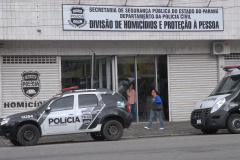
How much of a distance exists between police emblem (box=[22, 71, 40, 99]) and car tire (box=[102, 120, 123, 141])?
247 inches

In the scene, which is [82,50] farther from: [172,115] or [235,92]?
[235,92]

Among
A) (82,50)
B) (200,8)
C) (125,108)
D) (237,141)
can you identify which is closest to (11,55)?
(82,50)

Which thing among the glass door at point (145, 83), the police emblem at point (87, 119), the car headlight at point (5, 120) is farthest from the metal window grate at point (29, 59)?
the police emblem at point (87, 119)

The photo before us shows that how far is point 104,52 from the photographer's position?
64.4 feet

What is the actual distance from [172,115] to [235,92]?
615cm

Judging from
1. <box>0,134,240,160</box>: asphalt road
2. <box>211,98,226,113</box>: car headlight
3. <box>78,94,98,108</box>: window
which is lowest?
<box>0,134,240,160</box>: asphalt road

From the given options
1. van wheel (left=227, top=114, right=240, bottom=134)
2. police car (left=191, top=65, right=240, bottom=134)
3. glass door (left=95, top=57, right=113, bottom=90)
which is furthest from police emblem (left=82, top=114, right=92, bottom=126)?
glass door (left=95, top=57, right=113, bottom=90)

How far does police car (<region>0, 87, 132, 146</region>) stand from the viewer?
13062mm

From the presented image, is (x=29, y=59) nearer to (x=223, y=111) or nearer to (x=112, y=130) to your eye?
(x=112, y=130)

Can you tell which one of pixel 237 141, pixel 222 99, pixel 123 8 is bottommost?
pixel 237 141

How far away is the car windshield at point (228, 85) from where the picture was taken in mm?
Result: 14930

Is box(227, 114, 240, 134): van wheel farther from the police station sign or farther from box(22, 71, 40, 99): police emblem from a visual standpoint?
box(22, 71, 40, 99): police emblem

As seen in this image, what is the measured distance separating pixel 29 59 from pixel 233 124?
9232 millimetres

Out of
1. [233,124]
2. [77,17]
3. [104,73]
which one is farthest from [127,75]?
[233,124]
